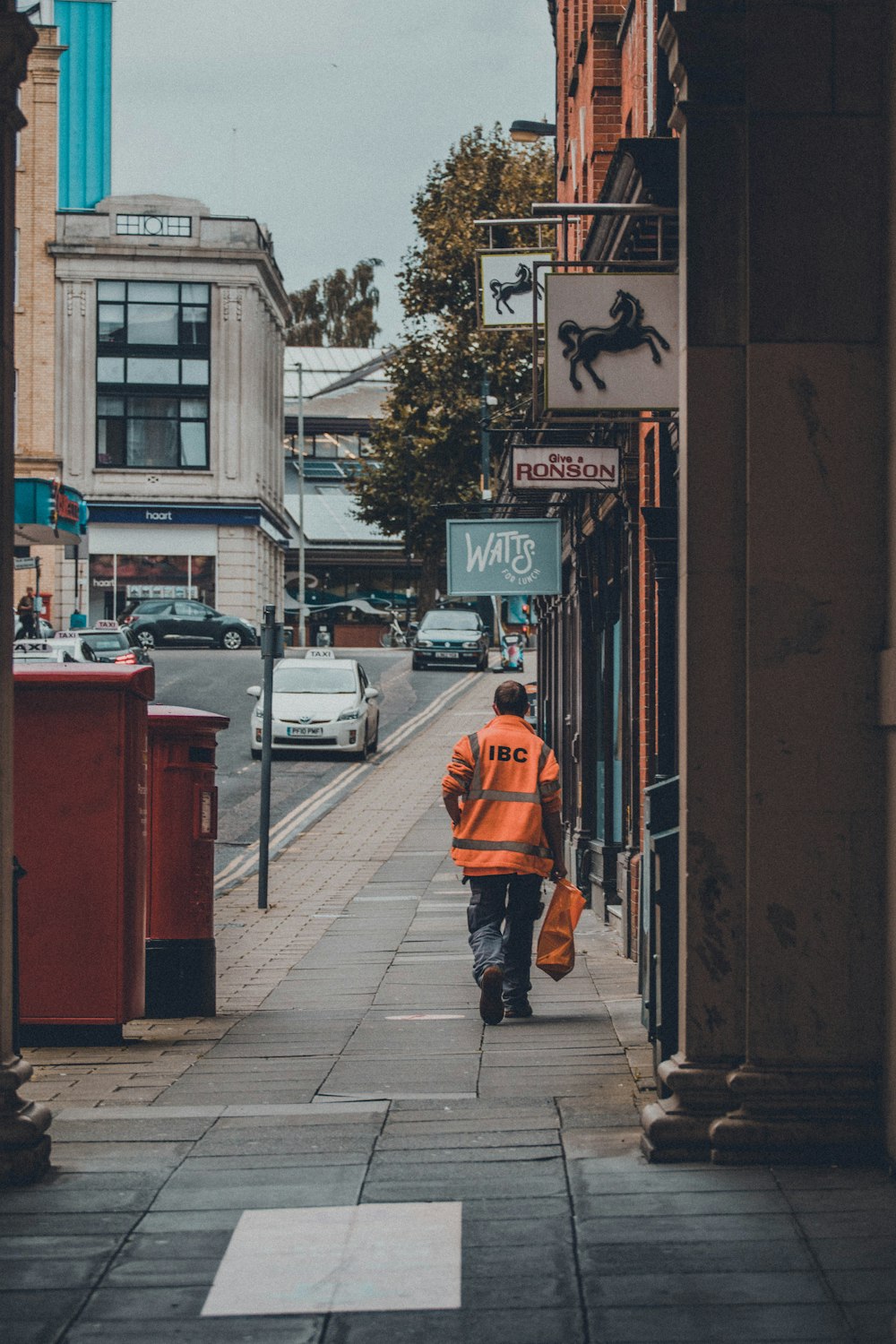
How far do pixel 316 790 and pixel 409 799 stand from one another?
1.55 meters

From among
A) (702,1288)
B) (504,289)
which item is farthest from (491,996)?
(504,289)

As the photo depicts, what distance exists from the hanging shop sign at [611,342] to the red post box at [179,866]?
250 centimetres

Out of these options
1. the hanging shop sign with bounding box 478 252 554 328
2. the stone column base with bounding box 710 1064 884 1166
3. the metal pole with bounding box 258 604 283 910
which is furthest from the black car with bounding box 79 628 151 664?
the stone column base with bounding box 710 1064 884 1166

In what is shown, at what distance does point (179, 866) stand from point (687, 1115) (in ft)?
13.6

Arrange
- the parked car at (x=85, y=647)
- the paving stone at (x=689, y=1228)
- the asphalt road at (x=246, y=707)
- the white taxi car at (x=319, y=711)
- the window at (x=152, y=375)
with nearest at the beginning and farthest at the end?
1. the paving stone at (x=689, y=1228)
2. the asphalt road at (x=246, y=707)
3. the white taxi car at (x=319, y=711)
4. the parked car at (x=85, y=647)
5. the window at (x=152, y=375)

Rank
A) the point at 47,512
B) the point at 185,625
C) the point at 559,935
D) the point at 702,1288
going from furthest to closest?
1. the point at 185,625
2. the point at 47,512
3. the point at 559,935
4. the point at 702,1288

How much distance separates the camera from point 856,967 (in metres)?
5.54

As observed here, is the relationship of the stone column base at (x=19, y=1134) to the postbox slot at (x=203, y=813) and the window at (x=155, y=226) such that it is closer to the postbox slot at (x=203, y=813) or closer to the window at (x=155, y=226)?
the postbox slot at (x=203, y=813)

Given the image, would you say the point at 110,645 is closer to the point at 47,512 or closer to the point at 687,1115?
the point at 47,512

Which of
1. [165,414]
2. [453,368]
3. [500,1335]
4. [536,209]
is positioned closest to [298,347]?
[165,414]

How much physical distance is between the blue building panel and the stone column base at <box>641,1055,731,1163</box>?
194 feet

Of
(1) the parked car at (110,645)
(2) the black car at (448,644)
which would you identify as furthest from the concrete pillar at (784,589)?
(2) the black car at (448,644)

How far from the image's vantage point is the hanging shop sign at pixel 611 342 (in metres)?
8.57

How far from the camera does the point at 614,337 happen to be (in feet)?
28.5
